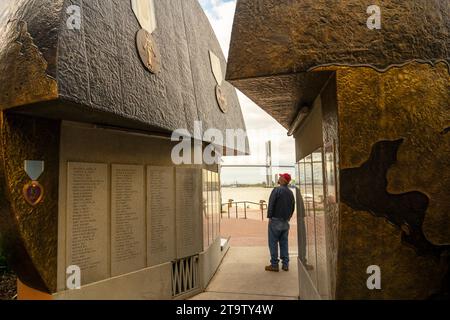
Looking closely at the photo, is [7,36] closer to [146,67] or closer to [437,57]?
A: [146,67]

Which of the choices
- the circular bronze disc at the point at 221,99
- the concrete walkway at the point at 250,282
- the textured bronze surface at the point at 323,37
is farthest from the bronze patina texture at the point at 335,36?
the circular bronze disc at the point at 221,99

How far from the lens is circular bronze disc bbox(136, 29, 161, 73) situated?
383cm

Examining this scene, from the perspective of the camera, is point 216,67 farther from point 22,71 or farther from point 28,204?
point 28,204

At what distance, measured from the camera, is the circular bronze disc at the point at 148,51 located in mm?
3828

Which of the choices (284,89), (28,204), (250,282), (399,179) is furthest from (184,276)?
(399,179)

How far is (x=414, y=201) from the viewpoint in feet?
7.07

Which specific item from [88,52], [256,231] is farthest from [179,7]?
[256,231]

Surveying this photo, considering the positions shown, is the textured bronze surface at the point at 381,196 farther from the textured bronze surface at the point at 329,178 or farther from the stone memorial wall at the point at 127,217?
the stone memorial wall at the point at 127,217

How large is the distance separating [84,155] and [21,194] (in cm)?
90

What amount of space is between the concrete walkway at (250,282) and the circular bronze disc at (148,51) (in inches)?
147

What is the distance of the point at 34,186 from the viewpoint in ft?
9.96

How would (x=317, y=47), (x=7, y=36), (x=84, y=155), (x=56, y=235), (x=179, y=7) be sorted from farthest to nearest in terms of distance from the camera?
(x=179, y=7), (x=84, y=155), (x=56, y=235), (x=7, y=36), (x=317, y=47)

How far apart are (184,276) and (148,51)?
357 centimetres

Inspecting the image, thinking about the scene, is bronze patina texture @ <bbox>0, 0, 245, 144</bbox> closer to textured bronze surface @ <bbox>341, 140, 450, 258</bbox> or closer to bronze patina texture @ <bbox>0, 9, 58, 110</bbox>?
bronze patina texture @ <bbox>0, 9, 58, 110</bbox>
